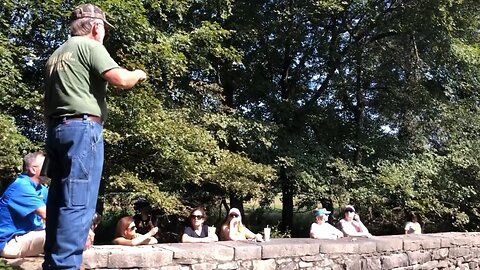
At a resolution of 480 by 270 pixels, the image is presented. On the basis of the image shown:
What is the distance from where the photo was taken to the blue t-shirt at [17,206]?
4.07 meters

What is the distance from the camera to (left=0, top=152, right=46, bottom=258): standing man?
4.04m

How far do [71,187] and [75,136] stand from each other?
0.79 ft

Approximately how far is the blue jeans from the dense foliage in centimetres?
580

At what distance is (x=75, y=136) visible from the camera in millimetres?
2557

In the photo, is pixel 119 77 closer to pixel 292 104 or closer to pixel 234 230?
pixel 234 230

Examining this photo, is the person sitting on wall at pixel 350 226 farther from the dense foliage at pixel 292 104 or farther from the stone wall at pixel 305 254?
the dense foliage at pixel 292 104

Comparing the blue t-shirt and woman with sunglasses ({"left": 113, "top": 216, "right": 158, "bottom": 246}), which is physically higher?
the blue t-shirt

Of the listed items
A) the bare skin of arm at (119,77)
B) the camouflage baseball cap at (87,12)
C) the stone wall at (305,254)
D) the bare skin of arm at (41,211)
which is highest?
the camouflage baseball cap at (87,12)

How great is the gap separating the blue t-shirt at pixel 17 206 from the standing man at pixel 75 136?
156cm

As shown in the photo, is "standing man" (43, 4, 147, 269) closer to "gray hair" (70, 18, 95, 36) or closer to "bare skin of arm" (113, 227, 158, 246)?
"gray hair" (70, 18, 95, 36)

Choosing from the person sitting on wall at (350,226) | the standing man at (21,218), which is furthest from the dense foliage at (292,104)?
the standing man at (21,218)

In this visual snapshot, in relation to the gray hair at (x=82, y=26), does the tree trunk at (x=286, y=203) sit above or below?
below

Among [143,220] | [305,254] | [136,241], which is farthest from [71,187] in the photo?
[143,220]

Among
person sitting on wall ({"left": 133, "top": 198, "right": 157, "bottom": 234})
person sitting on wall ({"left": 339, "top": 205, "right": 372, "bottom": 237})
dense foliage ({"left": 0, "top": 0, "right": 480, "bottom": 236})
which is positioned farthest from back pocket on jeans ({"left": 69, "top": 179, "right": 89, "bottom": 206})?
person sitting on wall ({"left": 339, "top": 205, "right": 372, "bottom": 237})
